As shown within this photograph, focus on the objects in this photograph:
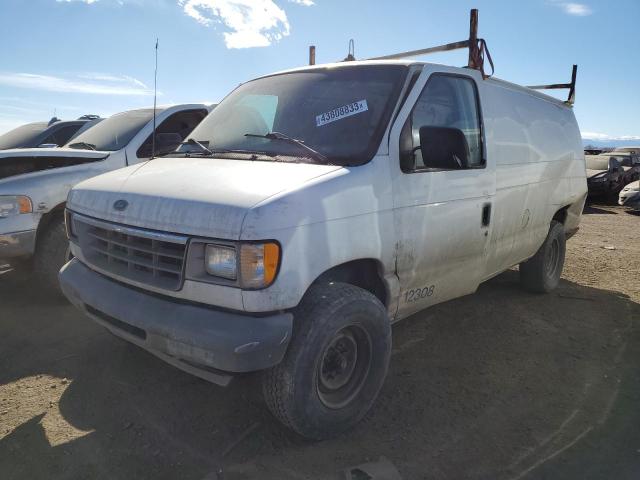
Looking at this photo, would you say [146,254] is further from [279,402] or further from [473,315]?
[473,315]

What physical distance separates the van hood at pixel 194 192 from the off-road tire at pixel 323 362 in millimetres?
598

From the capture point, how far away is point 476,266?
3842 mm

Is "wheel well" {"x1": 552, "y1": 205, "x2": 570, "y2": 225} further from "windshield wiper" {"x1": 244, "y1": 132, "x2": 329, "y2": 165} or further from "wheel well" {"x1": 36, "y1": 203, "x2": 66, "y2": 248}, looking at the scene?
"wheel well" {"x1": 36, "y1": 203, "x2": 66, "y2": 248}

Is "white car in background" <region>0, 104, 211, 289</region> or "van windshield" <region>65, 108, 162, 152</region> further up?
"van windshield" <region>65, 108, 162, 152</region>

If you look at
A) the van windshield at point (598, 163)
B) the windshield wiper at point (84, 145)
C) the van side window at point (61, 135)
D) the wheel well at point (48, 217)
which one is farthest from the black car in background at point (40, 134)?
the van windshield at point (598, 163)

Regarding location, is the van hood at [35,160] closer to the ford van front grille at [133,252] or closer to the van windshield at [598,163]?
the ford van front grille at [133,252]

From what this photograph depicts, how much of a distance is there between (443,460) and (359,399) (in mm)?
550

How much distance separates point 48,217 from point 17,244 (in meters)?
0.37

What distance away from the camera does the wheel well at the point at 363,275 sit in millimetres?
2930

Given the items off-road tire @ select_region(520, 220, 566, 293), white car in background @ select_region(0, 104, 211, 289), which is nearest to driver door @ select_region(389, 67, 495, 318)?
off-road tire @ select_region(520, 220, 566, 293)

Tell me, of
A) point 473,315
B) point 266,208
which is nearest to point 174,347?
point 266,208

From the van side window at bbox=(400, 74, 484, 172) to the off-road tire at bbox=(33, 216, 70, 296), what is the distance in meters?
3.39

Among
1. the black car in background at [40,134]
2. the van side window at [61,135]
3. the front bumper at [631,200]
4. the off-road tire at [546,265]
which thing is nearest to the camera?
the off-road tire at [546,265]

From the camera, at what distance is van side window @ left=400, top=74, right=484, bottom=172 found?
3.09m
